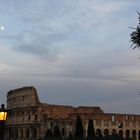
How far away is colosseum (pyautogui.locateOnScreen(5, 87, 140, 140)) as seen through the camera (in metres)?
69.7

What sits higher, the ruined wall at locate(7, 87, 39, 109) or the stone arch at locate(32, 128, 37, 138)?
the ruined wall at locate(7, 87, 39, 109)

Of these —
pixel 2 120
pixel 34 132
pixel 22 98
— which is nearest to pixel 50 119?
pixel 34 132

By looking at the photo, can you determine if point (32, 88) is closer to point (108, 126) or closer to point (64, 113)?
point (64, 113)

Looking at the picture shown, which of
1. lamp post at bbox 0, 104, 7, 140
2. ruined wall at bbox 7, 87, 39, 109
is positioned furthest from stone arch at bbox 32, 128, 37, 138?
lamp post at bbox 0, 104, 7, 140

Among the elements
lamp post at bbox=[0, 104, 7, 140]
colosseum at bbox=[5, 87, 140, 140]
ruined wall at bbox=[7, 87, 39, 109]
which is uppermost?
ruined wall at bbox=[7, 87, 39, 109]

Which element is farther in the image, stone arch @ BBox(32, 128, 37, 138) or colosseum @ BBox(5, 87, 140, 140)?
stone arch @ BBox(32, 128, 37, 138)

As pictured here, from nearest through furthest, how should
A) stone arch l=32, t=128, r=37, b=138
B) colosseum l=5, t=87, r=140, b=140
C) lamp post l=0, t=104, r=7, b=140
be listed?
lamp post l=0, t=104, r=7, b=140 → colosseum l=5, t=87, r=140, b=140 → stone arch l=32, t=128, r=37, b=138

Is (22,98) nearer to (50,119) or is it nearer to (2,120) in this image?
(50,119)

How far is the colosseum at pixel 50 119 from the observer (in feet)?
229

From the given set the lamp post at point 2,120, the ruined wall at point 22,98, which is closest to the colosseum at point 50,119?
the ruined wall at point 22,98

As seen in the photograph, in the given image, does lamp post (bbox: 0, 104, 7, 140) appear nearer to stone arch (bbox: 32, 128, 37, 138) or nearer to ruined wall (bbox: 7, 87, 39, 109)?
stone arch (bbox: 32, 128, 37, 138)

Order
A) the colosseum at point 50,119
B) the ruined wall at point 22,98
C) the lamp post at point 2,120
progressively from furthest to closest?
1. the ruined wall at point 22,98
2. the colosseum at point 50,119
3. the lamp post at point 2,120

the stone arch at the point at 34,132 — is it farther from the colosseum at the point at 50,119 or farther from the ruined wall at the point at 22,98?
the ruined wall at the point at 22,98

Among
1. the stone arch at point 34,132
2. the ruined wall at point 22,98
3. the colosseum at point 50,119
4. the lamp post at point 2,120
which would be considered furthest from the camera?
the ruined wall at point 22,98
